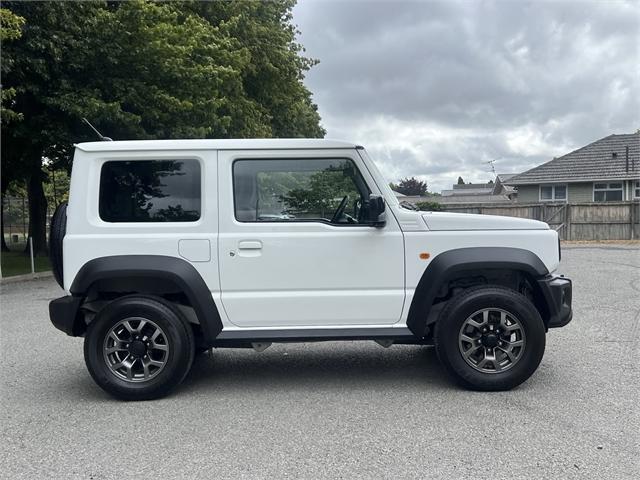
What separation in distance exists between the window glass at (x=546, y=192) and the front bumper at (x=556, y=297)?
997 inches

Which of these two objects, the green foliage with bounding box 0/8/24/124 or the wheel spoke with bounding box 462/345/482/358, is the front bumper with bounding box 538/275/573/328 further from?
the green foliage with bounding box 0/8/24/124

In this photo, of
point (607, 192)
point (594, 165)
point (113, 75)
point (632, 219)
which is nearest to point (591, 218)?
point (632, 219)

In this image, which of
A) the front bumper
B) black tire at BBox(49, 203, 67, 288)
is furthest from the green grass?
the front bumper

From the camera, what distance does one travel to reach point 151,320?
443 centimetres

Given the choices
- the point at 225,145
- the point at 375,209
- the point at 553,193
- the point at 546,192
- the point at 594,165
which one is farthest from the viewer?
the point at 546,192

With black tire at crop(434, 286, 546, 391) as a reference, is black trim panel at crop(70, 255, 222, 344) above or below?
above

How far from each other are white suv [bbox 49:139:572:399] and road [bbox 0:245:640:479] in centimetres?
38

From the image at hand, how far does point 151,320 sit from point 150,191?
1.07 m

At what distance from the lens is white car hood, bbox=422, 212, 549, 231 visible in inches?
178

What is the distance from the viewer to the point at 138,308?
4418mm

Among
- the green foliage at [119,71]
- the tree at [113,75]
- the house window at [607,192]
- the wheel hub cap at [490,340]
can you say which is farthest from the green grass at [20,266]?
the house window at [607,192]

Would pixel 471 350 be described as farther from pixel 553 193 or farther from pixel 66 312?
pixel 553 193

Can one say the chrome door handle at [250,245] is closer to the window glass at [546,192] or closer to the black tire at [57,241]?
the black tire at [57,241]

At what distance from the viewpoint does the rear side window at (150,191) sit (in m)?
4.53
